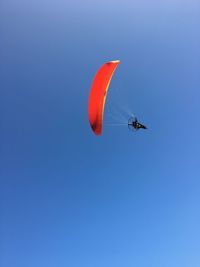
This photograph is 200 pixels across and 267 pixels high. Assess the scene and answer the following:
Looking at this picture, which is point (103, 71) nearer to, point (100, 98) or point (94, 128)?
point (100, 98)

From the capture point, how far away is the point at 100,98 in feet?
78.4

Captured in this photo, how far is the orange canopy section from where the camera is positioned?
77.2ft

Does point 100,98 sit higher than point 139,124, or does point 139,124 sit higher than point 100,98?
point 100,98

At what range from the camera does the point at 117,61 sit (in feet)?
77.7

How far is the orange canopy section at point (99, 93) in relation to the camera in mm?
23531

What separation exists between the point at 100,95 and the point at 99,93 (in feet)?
0.49

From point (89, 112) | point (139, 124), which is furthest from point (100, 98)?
point (139, 124)

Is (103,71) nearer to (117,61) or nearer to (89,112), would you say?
(117,61)

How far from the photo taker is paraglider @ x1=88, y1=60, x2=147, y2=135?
2353 centimetres

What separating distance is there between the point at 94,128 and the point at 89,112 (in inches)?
48.4

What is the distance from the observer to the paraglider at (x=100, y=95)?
23531 mm

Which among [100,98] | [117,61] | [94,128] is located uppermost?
[117,61]

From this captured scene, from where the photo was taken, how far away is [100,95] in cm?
2389

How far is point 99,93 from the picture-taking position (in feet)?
78.4
